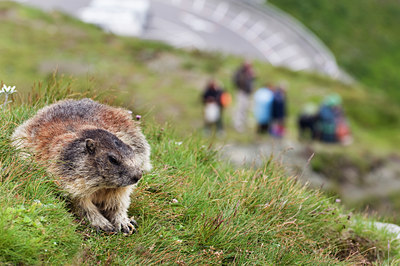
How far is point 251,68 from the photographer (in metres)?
21.3

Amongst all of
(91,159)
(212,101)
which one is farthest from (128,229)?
(212,101)

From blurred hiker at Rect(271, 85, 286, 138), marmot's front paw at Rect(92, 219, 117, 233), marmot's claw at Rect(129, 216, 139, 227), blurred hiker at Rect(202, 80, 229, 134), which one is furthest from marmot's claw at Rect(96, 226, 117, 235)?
blurred hiker at Rect(271, 85, 286, 138)

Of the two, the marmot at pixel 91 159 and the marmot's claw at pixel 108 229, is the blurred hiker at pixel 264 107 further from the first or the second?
the marmot's claw at pixel 108 229

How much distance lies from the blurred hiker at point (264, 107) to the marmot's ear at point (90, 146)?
14.6 metres

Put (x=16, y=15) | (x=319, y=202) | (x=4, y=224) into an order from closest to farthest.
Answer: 1. (x=4, y=224)
2. (x=319, y=202)
3. (x=16, y=15)

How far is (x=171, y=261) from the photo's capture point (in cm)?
536

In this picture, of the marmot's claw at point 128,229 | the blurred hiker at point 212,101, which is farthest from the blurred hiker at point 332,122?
the marmot's claw at point 128,229

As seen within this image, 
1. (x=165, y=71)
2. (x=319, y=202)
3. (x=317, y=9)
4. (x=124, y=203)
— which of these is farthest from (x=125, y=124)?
(x=317, y=9)

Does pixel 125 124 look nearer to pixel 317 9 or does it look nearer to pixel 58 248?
pixel 58 248

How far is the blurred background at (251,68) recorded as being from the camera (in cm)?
1842

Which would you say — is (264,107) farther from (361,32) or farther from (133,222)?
(361,32)

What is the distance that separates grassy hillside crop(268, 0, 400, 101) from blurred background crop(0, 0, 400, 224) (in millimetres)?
119

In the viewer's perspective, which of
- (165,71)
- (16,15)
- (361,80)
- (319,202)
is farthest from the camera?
(361,80)

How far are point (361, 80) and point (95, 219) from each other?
136 feet
